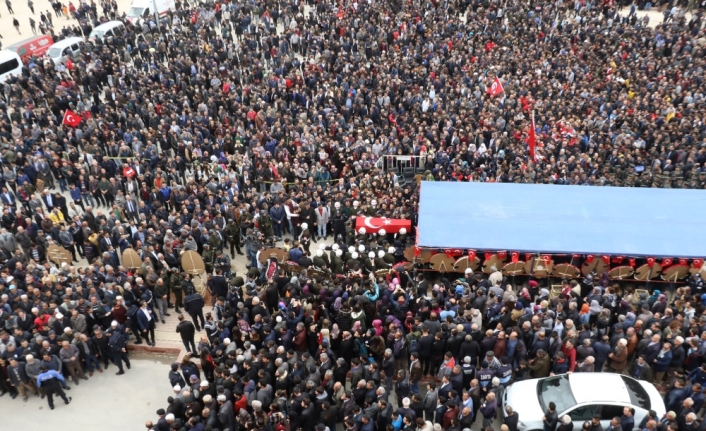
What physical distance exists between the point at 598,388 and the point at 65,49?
2862cm

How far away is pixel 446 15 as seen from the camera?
30828 millimetres

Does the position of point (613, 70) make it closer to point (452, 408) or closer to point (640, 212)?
point (640, 212)

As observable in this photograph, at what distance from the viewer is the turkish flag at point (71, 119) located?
20297mm

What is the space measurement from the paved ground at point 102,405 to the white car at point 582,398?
774 centimetres

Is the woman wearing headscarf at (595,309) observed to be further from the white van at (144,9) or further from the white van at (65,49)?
the white van at (144,9)

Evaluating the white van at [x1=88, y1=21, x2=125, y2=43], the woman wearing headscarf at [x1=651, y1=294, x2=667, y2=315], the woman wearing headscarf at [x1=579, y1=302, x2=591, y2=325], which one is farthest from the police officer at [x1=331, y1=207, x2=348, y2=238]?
the white van at [x1=88, y1=21, x2=125, y2=43]

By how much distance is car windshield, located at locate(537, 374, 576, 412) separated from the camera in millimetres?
10375

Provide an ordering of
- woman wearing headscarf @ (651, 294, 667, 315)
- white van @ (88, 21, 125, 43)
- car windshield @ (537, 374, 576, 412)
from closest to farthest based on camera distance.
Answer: car windshield @ (537, 374, 576, 412) < woman wearing headscarf @ (651, 294, 667, 315) < white van @ (88, 21, 125, 43)

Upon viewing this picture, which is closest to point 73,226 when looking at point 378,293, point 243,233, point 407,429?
point 243,233

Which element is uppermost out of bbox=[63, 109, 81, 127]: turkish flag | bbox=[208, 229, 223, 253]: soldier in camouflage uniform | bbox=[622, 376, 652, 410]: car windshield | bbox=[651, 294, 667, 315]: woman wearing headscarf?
bbox=[63, 109, 81, 127]: turkish flag

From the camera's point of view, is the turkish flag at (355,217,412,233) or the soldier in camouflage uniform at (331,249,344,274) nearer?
the soldier in camouflage uniform at (331,249,344,274)

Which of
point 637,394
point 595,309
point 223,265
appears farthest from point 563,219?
point 223,265

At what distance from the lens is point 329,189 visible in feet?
58.3

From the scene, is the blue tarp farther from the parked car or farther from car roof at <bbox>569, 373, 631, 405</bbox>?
the parked car
